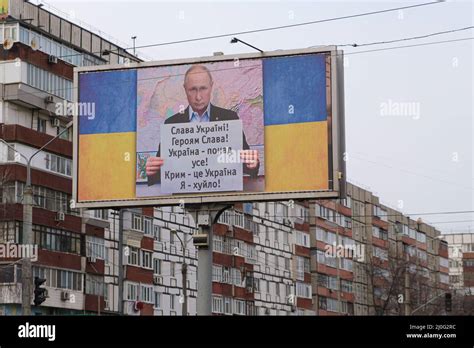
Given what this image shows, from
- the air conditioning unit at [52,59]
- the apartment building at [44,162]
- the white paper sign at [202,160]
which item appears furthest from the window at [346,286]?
the white paper sign at [202,160]

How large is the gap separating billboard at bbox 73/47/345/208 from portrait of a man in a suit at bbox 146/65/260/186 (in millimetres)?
30

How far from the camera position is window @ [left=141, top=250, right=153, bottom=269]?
225 feet

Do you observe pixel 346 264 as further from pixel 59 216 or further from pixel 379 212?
pixel 59 216

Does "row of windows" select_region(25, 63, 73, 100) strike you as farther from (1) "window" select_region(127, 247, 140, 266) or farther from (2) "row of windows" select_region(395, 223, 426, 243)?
(2) "row of windows" select_region(395, 223, 426, 243)

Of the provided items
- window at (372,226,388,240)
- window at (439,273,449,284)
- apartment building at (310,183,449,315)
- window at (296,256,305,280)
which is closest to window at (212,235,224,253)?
window at (296,256,305,280)

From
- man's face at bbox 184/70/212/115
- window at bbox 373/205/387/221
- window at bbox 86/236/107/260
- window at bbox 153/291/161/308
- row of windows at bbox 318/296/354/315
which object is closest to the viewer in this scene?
man's face at bbox 184/70/212/115

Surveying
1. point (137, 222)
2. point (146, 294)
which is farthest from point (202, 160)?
point (146, 294)

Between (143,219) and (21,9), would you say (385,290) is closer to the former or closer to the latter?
(143,219)

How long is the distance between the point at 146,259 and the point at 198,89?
3720 centimetres

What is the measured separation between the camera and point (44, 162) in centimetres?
5841

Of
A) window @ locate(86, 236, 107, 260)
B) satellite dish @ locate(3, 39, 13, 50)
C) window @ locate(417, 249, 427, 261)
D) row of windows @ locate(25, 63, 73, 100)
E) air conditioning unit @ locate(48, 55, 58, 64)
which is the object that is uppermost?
satellite dish @ locate(3, 39, 13, 50)

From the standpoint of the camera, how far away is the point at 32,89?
57812 millimetres

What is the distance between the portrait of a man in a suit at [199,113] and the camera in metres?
32.1
